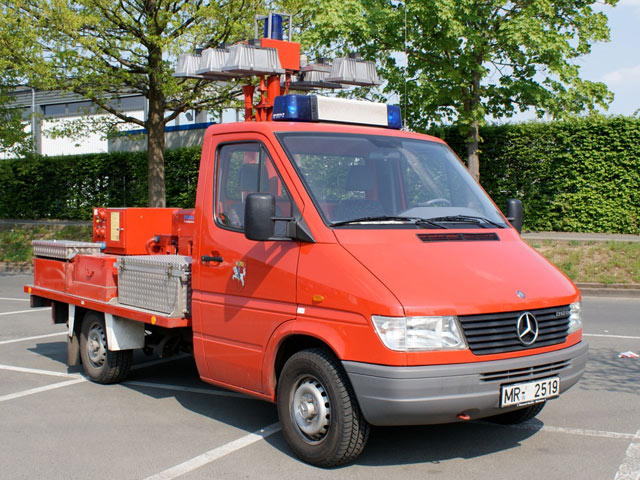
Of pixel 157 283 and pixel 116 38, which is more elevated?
pixel 116 38

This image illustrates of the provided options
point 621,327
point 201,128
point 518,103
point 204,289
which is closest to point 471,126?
point 518,103

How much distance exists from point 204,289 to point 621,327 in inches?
278

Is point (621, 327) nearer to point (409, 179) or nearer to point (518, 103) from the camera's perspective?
point (409, 179)

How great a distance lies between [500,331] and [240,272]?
1949mm

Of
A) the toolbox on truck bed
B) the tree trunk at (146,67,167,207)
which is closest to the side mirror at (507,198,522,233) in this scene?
the toolbox on truck bed

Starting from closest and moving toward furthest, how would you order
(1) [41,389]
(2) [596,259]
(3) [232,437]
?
(3) [232,437] < (1) [41,389] < (2) [596,259]

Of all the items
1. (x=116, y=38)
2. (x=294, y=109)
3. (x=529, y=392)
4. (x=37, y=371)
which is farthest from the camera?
(x=116, y=38)

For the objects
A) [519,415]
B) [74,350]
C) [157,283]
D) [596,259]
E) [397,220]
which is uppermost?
[397,220]

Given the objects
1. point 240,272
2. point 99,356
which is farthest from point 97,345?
point 240,272

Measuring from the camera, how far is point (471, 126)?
1906 centimetres

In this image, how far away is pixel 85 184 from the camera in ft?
90.1

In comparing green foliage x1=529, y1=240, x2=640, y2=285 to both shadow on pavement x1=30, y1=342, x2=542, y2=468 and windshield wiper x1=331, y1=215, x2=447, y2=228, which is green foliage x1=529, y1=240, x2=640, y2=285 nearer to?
shadow on pavement x1=30, y1=342, x2=542, y2=468

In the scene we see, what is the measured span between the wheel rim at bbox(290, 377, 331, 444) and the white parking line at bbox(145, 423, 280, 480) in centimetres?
61

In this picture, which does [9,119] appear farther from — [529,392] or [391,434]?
[529,392]
